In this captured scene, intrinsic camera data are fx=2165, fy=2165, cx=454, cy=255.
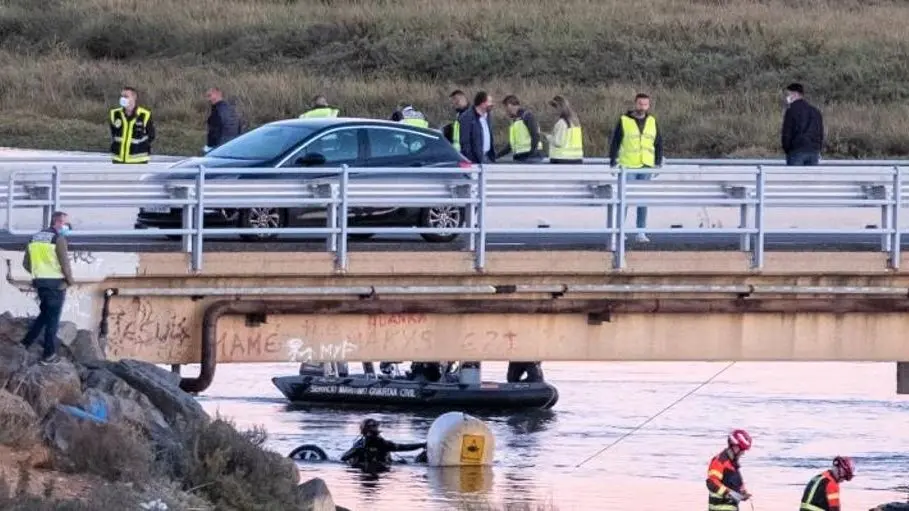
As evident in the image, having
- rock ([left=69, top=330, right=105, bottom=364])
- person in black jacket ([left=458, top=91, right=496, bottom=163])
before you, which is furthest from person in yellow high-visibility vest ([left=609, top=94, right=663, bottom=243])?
rock ([left=69, top=330, right=105, bottom=364])

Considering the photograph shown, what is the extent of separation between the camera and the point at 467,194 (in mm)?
19453

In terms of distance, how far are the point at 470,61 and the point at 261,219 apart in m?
45.3

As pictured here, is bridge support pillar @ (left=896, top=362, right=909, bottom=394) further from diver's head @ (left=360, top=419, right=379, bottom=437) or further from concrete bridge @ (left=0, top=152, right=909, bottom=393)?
diver's head @ (left=360, top=419, right=379, bottom=437)

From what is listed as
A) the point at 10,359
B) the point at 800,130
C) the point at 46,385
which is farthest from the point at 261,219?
the point at 800,130

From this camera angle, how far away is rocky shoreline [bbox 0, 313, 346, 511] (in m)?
15.2

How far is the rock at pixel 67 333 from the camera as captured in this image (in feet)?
55.5

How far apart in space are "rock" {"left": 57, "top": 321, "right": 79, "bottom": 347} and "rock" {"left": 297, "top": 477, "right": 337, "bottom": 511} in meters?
2.16

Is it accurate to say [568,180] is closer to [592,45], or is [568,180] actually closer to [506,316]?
[506,316]

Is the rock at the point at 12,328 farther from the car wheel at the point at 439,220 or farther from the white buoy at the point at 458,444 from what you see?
the white buoy at the point at 458,444

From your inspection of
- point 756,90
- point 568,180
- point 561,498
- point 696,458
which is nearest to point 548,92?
point 756,90

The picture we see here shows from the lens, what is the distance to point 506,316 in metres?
18.6

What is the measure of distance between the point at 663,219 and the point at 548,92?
3374cm

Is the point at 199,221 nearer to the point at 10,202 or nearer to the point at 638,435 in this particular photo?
the point at 10,202

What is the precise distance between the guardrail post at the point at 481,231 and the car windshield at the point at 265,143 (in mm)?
3258
